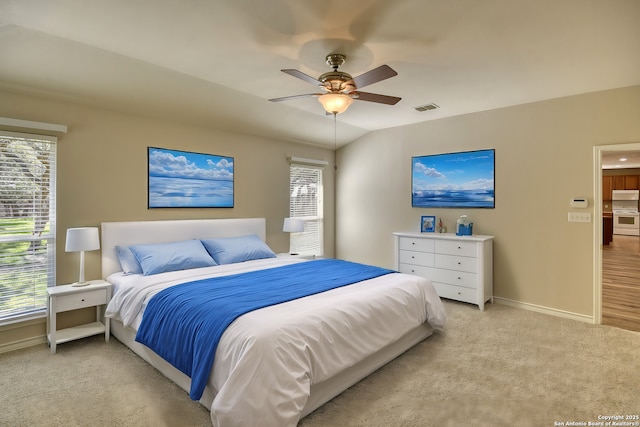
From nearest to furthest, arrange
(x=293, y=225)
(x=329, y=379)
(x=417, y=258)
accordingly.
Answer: (x=329, y=379) → (x=417, y=258) → (x=293, y=225)

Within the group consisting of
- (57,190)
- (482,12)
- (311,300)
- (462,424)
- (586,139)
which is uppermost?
(482,12)

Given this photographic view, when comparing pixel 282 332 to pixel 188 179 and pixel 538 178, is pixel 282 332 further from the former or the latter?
pixel 538 178

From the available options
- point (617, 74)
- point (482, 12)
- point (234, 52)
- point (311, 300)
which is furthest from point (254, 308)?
point (617, 74)

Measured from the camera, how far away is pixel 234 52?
2.88 m

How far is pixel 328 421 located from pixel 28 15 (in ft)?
11.3

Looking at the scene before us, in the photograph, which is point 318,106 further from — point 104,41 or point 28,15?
point 28,15

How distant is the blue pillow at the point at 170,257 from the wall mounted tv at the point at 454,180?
330 cm

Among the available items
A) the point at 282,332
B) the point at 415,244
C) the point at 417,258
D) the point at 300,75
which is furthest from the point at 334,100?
the point at 417,258

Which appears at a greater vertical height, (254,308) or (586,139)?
(586,139)

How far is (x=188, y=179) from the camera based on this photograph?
169 inches

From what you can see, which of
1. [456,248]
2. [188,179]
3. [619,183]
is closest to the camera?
[188,179]

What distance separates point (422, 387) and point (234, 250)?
2.63 meters

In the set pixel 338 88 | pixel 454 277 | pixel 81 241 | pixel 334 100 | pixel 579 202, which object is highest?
pixel 338 88

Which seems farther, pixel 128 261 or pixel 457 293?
pixel 457 293
